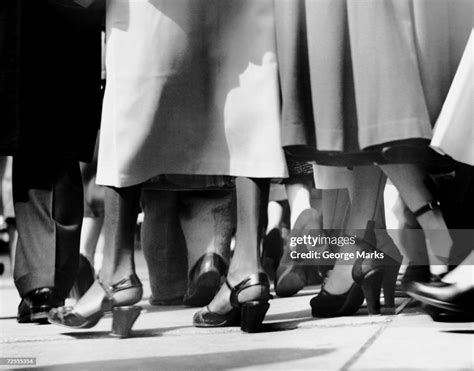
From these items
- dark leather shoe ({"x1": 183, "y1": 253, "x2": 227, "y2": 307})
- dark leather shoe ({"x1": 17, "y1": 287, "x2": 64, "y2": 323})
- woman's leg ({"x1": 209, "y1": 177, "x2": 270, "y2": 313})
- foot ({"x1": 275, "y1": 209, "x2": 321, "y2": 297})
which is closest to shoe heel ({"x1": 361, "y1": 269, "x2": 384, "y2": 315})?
foot ({"x1": 275, "y1": 209, "x2": 321, "y2": 297})

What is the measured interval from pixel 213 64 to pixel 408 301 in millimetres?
768

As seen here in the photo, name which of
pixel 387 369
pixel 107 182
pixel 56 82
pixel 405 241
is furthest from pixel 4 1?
pixel 387 369

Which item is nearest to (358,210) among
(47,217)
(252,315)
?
(252,315)

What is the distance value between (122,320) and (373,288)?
0.60 meters

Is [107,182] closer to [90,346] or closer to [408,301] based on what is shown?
[90,346]

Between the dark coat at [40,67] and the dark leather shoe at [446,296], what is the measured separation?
1.11 meters

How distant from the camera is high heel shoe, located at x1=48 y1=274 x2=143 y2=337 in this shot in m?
2.17

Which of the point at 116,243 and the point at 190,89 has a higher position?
the point at 190,89

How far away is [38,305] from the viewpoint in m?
2.60

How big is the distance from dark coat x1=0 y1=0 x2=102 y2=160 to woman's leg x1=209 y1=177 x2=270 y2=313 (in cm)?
59

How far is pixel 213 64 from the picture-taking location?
7.65 ft

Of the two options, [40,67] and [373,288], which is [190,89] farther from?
[373,288]

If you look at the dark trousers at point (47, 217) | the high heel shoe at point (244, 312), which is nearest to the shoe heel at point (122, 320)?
the high heel shoe at point (244, 312)

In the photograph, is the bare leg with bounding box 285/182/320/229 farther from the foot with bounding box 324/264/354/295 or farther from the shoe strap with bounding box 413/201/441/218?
the shoe strap with bounding box 413/201/441/218
